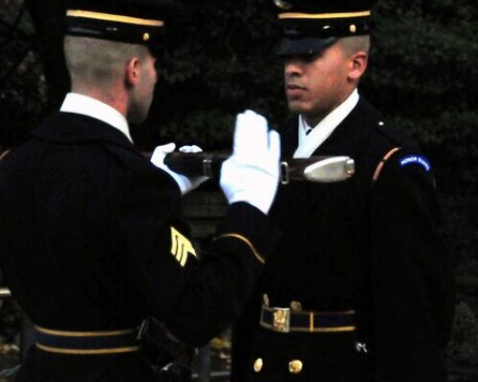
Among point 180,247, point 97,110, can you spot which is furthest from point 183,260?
point 97,110

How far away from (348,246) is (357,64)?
1.73 feet

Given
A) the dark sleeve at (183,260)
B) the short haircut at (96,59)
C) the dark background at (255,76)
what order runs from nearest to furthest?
the dark sleeve at (183,260) → the short haircut at (96,59) → the dark background at (255,76)

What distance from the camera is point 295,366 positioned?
14.6ft

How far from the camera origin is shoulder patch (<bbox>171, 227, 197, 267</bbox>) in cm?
338

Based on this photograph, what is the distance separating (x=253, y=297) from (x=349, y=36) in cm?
81

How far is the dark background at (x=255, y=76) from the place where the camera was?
11.2 metres

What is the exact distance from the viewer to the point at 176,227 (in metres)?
3.43

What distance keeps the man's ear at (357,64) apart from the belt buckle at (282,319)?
685mm

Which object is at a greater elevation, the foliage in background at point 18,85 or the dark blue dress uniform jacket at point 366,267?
the dark blue dress uniform jacket at point 366,267

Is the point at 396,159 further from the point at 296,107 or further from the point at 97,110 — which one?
the point at 97,110

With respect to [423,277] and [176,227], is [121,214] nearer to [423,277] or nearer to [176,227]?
[176,227]

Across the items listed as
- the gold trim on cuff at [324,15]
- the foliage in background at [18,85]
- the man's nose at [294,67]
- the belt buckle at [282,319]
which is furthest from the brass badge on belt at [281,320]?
the foliage in background at [18,85]

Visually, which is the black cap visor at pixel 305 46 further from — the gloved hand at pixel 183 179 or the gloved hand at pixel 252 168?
the gloved hand at pixel 252 168

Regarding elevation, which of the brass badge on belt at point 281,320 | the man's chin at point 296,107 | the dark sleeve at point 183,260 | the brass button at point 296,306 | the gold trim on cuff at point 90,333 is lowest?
A: the brass badge on belt at point 281,320
